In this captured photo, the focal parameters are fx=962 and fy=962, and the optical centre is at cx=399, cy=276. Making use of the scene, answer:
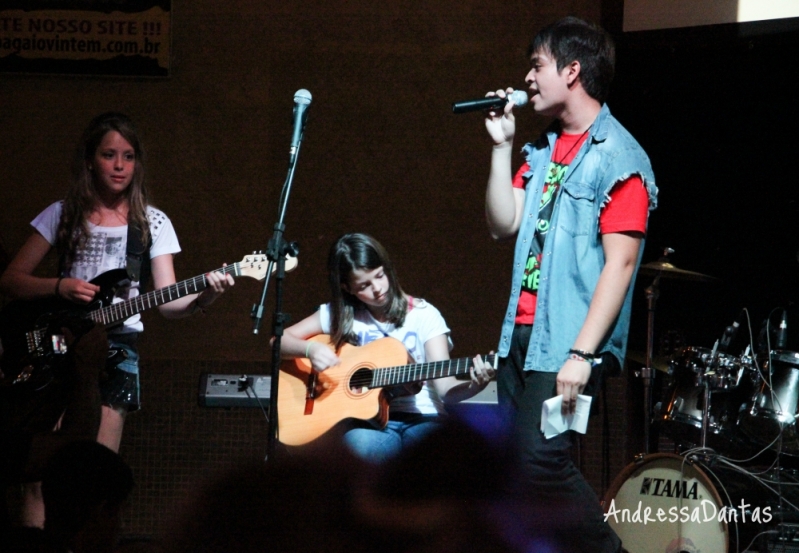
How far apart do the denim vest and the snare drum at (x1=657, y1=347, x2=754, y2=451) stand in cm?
157

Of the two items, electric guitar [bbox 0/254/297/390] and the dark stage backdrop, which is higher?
the dark stage backdrop

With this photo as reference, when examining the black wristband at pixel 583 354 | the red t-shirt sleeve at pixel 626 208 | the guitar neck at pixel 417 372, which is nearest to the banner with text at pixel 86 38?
the guitar neck at pixel 417 372

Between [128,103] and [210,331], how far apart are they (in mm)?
1331

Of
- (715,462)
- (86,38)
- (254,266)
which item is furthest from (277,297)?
(86,38)

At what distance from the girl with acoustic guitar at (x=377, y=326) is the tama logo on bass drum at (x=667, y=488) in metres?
1.01

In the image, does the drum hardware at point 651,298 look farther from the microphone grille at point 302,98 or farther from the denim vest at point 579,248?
the microphone grille at point 302,98

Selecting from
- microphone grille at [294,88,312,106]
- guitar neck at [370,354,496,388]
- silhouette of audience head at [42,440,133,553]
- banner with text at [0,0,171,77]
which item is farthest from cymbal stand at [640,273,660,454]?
silhouette of audience head at [42,440,133,553]

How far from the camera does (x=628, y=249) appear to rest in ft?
9.12

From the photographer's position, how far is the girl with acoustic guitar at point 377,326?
3926mm

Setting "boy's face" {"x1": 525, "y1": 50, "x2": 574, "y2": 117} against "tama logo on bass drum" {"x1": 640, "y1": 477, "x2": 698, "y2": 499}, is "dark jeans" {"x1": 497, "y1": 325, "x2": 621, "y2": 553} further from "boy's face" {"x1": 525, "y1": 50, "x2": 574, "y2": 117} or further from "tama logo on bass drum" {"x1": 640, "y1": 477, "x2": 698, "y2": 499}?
"tama logo on bass drum" {"x1": 640, "y1": 477, "x2": 698, "y2": 499}

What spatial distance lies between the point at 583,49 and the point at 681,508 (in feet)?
7.16

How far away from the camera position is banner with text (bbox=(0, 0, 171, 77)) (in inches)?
207

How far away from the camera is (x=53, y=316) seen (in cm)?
358

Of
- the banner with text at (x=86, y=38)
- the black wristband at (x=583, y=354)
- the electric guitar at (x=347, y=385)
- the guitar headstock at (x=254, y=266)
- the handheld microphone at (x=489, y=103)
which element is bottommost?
the electric guitar at (x=347, y=385)
